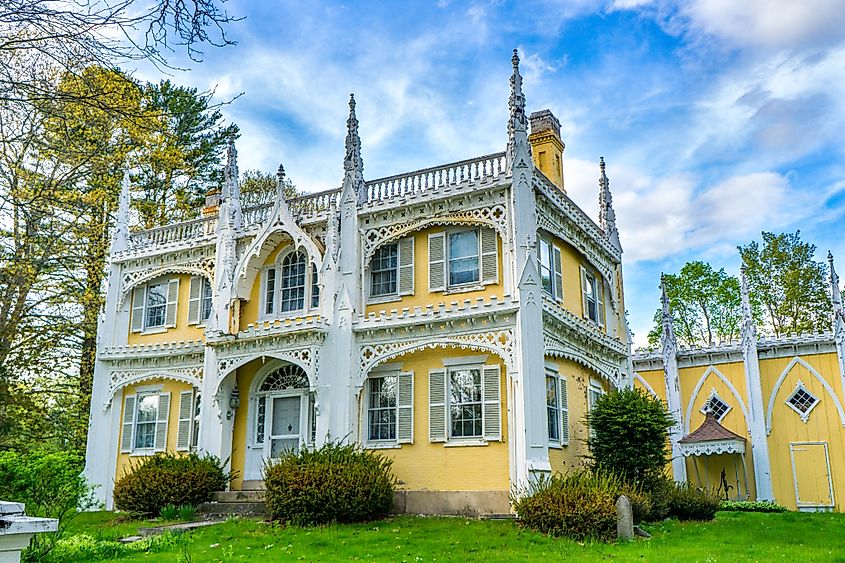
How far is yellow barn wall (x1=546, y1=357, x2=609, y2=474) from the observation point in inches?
745

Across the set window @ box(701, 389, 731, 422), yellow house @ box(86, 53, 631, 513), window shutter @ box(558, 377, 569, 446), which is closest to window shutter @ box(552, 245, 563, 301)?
yellow house @ box(86, 53, 631, 513)

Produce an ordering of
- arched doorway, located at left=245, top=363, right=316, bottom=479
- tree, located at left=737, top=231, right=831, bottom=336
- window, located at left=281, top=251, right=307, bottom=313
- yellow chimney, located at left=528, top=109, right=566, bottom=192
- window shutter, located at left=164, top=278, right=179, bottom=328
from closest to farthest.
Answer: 1. arched doorway, located at left=245, top=363, right=316, bottom=479
2. window, located at left=281, top=251, right=307, bottom=313
3. yellow chimney, located at left=528, top=109, right=566, bottom=192
4. window shutter, located at left=164, top=278, right=179, bottom=328
5. tree, located at left=737, top=231, right=831, bottom=336

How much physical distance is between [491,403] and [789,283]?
2466cm

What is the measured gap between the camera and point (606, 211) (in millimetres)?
25375

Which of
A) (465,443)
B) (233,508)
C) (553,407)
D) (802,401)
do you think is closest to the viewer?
(465,443)

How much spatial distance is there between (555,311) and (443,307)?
2.76 metres

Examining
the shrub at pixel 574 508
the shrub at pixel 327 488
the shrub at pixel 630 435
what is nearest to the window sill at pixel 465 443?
the shrub at pixel 327 488

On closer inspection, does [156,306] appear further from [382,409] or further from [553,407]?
[553,407]

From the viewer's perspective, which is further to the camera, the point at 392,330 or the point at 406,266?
the point at 406,266

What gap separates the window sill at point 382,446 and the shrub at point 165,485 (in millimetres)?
4161

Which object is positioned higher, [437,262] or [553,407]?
[437,262]

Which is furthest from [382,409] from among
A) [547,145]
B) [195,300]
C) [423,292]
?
[547,145]

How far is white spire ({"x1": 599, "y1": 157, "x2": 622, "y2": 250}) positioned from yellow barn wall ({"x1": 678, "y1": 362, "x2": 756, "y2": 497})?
20.0 feet

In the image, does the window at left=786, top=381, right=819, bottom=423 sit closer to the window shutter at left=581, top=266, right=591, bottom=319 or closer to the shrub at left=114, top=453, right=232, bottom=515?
the window shutter at left=581, top=266, right=591, bottom=319
